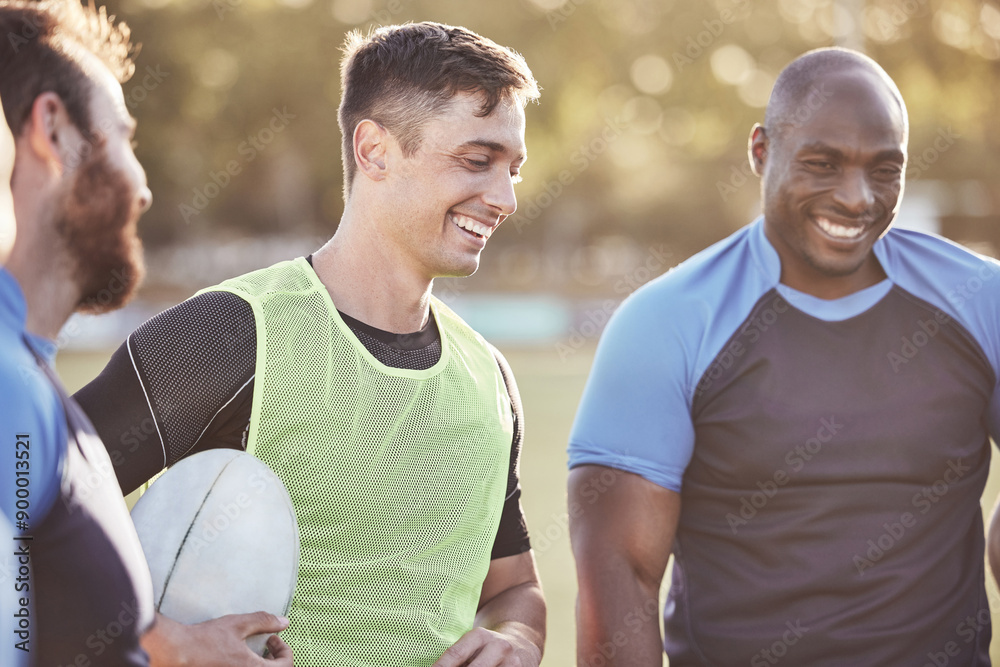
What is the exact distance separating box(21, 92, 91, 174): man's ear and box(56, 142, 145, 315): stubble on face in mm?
20

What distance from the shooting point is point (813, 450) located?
8.50 ft

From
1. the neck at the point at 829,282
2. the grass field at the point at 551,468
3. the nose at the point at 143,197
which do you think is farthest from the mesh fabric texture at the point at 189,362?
the grass field at the point at 551,468

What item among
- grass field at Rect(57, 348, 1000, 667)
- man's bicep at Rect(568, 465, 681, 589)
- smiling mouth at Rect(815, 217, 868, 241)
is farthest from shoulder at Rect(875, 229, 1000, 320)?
grass field at Rect(57, 348, 1000, 667)

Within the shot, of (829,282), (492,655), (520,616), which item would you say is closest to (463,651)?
(492,655)

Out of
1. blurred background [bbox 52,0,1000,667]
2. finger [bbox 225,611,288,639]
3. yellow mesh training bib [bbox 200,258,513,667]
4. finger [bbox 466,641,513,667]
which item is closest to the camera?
finger [bbox 225,611,288,639]

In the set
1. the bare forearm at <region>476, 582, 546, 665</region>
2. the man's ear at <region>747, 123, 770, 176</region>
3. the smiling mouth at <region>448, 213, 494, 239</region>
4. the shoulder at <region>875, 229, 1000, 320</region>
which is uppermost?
the man's ear at <region>747, 123, 770, 176</region>

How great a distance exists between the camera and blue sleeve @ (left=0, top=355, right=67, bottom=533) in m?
1.27

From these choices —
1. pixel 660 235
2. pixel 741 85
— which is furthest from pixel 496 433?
pixel 660 235

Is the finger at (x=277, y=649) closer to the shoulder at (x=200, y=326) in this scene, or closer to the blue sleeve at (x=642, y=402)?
the shoulder at (x=200, y=326)

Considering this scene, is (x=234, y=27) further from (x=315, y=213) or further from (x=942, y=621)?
(x=942, y=621)

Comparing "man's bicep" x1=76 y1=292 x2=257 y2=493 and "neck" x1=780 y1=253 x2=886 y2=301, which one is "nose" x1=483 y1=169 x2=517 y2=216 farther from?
"neck" x1=780 y1=253 x2=886 y2=301

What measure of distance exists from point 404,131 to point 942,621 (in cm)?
179

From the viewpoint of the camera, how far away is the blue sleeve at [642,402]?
264 cm

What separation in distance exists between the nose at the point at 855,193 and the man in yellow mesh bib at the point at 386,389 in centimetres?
94
